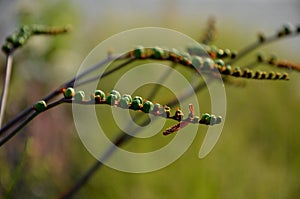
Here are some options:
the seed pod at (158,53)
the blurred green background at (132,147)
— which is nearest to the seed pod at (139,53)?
the seed pod at (158,53)

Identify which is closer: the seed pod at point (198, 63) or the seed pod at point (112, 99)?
the seed pod at point (112, 99)

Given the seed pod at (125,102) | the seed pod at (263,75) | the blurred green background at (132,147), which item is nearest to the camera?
the seed pod at (125,102)

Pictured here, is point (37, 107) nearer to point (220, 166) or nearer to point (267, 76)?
point (267, 76)

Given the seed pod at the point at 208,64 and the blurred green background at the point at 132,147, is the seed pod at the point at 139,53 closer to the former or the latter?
the seed pod at the point at 208,64

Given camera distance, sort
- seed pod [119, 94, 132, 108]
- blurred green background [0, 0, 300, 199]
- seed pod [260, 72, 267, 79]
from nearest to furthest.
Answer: seed pod [119, 94, 132, 108] → seed pod [260, 72, 267, 79] → blurred green background [0, 0, 300, 199]

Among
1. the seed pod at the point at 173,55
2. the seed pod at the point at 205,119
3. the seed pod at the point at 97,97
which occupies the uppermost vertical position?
the seed pod at the point at 173,55

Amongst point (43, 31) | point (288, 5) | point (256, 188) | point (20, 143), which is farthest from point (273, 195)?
point (288, 5)

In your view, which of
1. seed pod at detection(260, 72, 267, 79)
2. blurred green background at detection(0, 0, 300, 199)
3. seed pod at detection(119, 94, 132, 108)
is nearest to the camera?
seed pod at detection(119, 94, 132, 108)

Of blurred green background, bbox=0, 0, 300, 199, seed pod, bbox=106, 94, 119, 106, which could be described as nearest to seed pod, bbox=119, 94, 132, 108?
seed pod, bbox=106, 94, 119, 106

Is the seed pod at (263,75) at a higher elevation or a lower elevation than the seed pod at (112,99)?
higher

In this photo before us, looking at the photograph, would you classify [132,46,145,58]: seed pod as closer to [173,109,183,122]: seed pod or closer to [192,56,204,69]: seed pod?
[192,56,204,69]: seed pod

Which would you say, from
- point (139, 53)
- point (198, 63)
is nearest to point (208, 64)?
point (198, 63)

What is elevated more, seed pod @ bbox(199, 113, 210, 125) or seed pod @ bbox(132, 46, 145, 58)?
seed pod @ bbox(132, 46, 145, 58)
